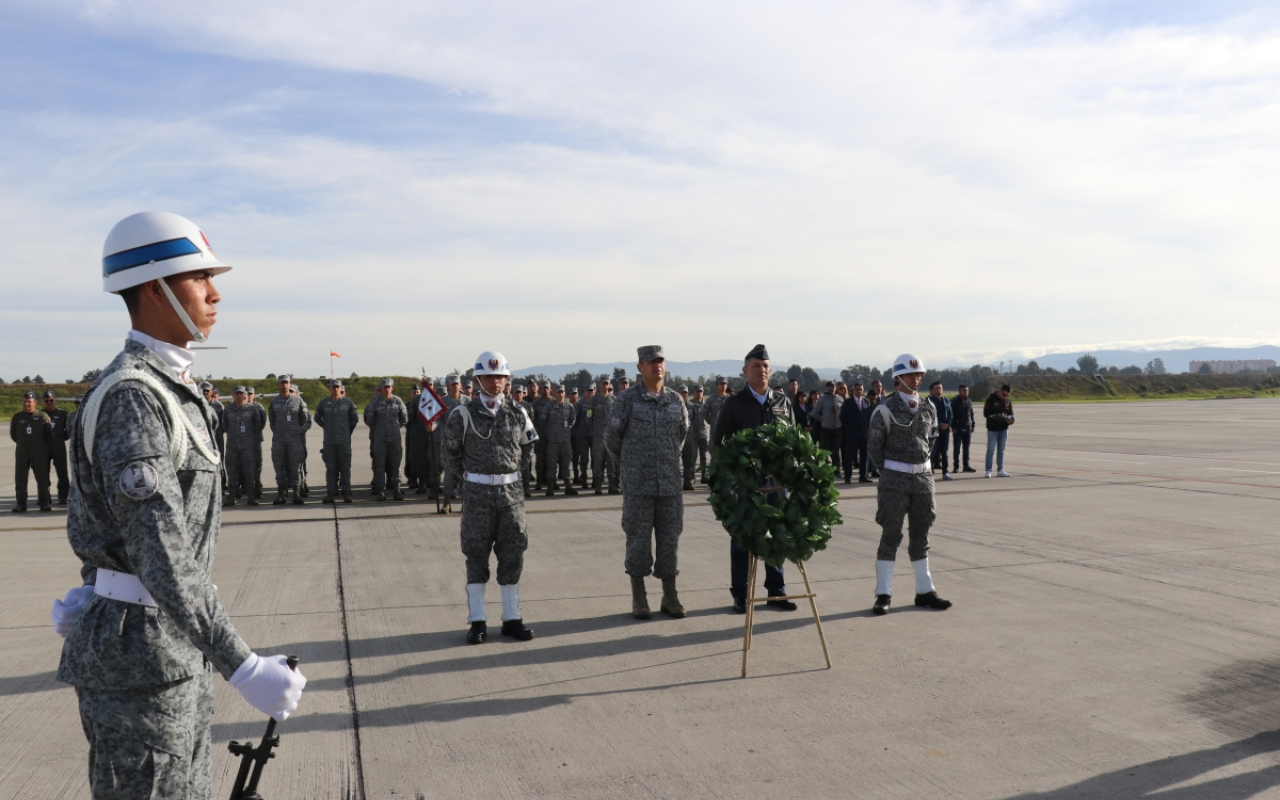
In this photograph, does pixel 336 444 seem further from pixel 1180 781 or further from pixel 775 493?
pixel 1180 781

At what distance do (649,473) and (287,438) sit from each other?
33.6ft

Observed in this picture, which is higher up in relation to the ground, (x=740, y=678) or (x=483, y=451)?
(x=483, y=451)

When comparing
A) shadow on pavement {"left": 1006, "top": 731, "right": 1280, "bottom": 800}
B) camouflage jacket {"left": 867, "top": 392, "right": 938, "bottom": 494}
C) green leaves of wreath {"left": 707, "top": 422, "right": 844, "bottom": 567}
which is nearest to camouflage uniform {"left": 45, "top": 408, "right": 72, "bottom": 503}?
green leaves of wreath {"left": 707, "top": 422, "right": 844, "bottom": 567}

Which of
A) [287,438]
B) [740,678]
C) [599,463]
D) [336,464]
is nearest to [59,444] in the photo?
[287,438]

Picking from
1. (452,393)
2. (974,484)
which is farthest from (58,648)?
(974,484)

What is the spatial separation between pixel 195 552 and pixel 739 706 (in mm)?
3768

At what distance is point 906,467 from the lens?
25.5ft

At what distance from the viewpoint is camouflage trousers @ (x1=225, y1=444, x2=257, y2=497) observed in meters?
15.5

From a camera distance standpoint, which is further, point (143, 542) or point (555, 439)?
point (555, 439)

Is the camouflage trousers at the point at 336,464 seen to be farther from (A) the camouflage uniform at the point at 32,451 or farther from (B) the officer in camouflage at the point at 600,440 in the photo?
(A) the camouflage uniform at the point at 32,451

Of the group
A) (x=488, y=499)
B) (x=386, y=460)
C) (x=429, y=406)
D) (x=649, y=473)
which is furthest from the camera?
(x=386, y=460)

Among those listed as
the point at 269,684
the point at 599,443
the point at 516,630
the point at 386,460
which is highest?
the point at 269,684

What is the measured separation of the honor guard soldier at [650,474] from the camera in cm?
746

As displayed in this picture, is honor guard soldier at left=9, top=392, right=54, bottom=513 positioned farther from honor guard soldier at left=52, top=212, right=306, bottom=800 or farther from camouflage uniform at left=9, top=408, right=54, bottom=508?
honor guard soldier at left=52, top=212, right=306, bottom=800
